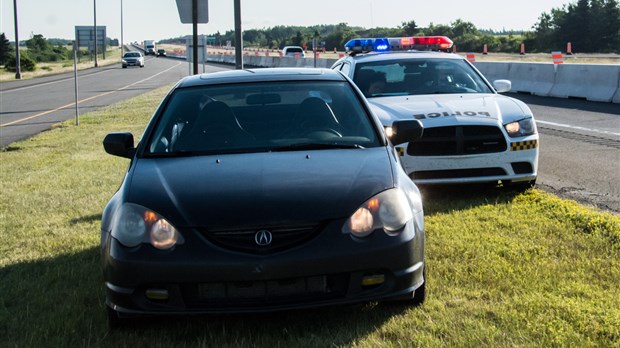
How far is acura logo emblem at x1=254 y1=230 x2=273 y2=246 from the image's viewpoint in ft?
11.7

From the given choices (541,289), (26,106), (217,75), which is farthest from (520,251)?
(26,106)

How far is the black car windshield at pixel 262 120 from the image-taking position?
15.3ft

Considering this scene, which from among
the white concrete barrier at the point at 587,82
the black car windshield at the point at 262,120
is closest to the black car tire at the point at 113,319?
the black car windshield at the point at 262,120

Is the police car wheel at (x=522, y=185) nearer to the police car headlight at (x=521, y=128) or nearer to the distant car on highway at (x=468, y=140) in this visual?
the distant car on highway at (x=468, y=140)

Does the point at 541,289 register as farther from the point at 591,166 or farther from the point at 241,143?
the point at 591,166

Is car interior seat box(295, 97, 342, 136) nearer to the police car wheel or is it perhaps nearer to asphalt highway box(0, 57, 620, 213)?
the police car wheel

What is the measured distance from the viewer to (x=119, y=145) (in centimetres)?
496

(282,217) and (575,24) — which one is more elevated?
(575,24)

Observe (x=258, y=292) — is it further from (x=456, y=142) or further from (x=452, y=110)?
(x=452, y=110)

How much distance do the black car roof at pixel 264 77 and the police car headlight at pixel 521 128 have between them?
2.34m

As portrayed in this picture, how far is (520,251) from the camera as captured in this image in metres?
5.20

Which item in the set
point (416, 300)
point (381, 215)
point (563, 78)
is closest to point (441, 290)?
point (416, 300)

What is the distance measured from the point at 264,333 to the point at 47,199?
4.88 meters

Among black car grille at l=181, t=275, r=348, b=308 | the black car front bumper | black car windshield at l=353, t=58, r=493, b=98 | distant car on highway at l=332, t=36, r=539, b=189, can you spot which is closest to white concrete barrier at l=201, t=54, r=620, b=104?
black car windshield at l=353, t=58, r=493, b=98
